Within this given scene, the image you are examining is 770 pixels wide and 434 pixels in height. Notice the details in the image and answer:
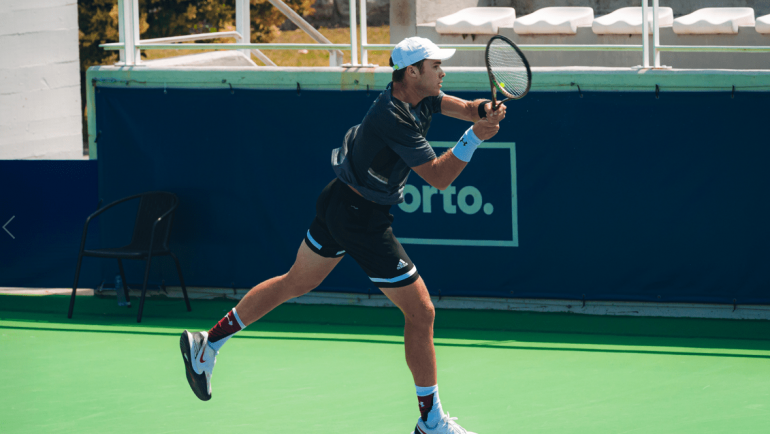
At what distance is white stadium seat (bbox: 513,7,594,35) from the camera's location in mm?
10656

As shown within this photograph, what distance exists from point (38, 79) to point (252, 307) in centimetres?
531

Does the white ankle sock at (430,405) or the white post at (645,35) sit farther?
the white post at (645,35)

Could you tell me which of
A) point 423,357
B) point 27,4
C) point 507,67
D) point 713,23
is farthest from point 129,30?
point 713,23

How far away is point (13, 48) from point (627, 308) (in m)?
6.05

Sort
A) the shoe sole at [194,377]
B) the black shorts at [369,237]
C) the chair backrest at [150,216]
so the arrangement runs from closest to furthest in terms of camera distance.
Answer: the black shorts at [369,237] < the shoe sole at [194,377] < the chair backrest at [150,216]

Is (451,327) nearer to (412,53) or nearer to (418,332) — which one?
(418,332)

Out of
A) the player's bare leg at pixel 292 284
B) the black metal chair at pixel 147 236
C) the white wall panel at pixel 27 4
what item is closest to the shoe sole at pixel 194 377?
the player's bare leg at pixel 292 284

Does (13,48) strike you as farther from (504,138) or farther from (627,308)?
(627,308)

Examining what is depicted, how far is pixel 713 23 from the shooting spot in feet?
33.4

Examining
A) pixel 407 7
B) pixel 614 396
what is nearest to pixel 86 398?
pixel 614 396

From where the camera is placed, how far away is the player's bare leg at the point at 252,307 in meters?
4.93

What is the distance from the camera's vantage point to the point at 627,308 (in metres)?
7.45

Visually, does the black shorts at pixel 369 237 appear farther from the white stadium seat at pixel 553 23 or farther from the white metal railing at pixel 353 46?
the white stadium seat at pixel 553 23

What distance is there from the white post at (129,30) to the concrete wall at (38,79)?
141 centimetres
